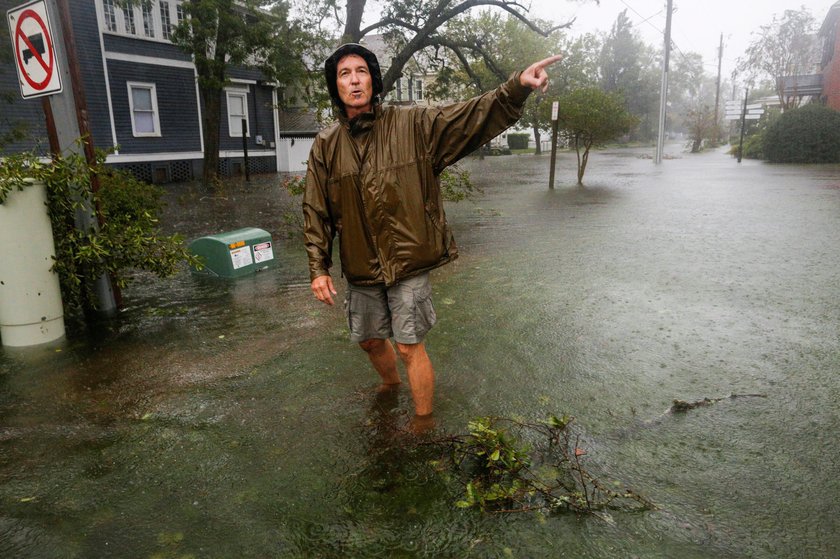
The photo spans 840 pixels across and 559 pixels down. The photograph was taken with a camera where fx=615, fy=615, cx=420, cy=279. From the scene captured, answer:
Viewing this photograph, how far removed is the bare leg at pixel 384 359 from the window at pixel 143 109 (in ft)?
69.7

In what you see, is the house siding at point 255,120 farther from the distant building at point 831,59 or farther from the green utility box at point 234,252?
the distant building at point 831,59

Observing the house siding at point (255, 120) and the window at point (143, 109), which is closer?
the window at point (143, 109)

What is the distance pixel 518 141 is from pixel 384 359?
51301 mm

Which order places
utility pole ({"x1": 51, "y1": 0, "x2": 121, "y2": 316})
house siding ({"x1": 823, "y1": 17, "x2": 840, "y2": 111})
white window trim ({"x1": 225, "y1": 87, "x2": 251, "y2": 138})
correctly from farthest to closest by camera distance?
1. house siding ({"x1": 823, "y1": 17, "x2": 840, "y2": 111})
2. white window trim ({"x1": 225, "y1": 87, "x2": 251, "y2": 138})
3. utility pole ({"x1": 51, "y1": 0, "x2": 121, "y2": 316})

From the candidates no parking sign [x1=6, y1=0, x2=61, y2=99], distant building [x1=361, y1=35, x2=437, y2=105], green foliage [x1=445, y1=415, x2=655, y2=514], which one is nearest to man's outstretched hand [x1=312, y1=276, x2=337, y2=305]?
green foliage [x1=445, y1=415, x2=655, y2=514]

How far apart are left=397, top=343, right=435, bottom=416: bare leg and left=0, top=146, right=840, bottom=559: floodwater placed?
0.59 ft

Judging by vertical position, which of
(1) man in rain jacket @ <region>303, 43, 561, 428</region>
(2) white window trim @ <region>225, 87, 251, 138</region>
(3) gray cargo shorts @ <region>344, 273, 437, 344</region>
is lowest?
(3) gray cargo shorts @ <region>344, 273, 437, 344</region>

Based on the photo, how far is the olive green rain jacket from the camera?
9.97 ft

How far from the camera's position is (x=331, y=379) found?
407 centimetres

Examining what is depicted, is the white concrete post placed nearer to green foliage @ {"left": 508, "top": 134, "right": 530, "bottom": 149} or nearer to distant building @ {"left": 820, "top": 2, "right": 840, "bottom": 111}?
distant building @ {"left": 820, "top": 2, "right": 840, "bottom": 111}

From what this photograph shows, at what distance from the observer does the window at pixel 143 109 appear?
855 inches

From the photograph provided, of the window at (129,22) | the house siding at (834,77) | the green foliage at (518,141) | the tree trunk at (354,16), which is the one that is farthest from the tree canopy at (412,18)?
the green foliage at (518,141)

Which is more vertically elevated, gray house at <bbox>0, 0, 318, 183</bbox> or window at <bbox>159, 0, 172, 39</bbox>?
window at <bbox>159, 0, 172, 39</bbox>

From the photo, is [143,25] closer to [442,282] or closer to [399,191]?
[442,282]
